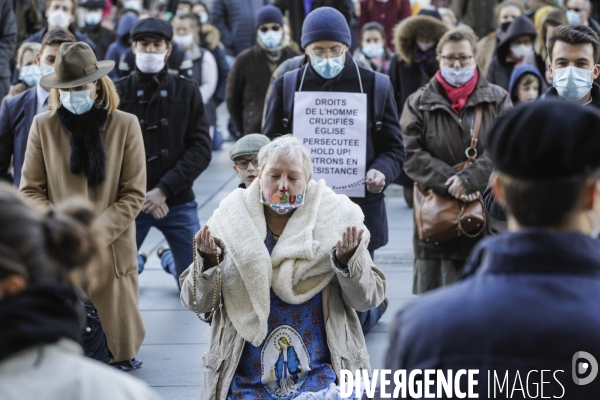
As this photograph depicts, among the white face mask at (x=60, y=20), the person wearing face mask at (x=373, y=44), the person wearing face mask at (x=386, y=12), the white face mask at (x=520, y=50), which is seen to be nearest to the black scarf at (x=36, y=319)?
the white face mask at (x=520, y=50)

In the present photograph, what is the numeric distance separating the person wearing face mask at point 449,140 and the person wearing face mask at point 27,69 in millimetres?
2874

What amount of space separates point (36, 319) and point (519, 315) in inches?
37.3

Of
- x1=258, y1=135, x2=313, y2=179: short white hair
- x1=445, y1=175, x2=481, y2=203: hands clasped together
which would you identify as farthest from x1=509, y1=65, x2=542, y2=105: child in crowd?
x1=258, y1=135, x2=313, y2=179: short white hair

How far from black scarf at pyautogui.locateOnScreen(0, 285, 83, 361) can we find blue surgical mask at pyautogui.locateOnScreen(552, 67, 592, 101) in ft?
11.6

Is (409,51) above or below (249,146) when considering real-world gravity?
above

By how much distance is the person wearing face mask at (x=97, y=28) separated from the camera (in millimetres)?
11766

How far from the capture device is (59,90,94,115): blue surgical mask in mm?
5266

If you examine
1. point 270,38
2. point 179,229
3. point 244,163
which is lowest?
point 179,229

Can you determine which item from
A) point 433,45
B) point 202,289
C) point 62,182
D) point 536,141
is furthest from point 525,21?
point 536,141

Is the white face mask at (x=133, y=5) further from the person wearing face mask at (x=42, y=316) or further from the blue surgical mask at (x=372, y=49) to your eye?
the person wearing face mask at (x=42, y=316)

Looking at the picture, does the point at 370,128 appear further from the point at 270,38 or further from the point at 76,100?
the point at 270,38

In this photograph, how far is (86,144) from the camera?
5199mm

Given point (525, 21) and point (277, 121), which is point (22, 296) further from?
point (525, 21)

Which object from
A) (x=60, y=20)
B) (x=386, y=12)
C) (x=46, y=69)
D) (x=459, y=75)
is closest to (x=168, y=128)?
(x=46, y=69)
